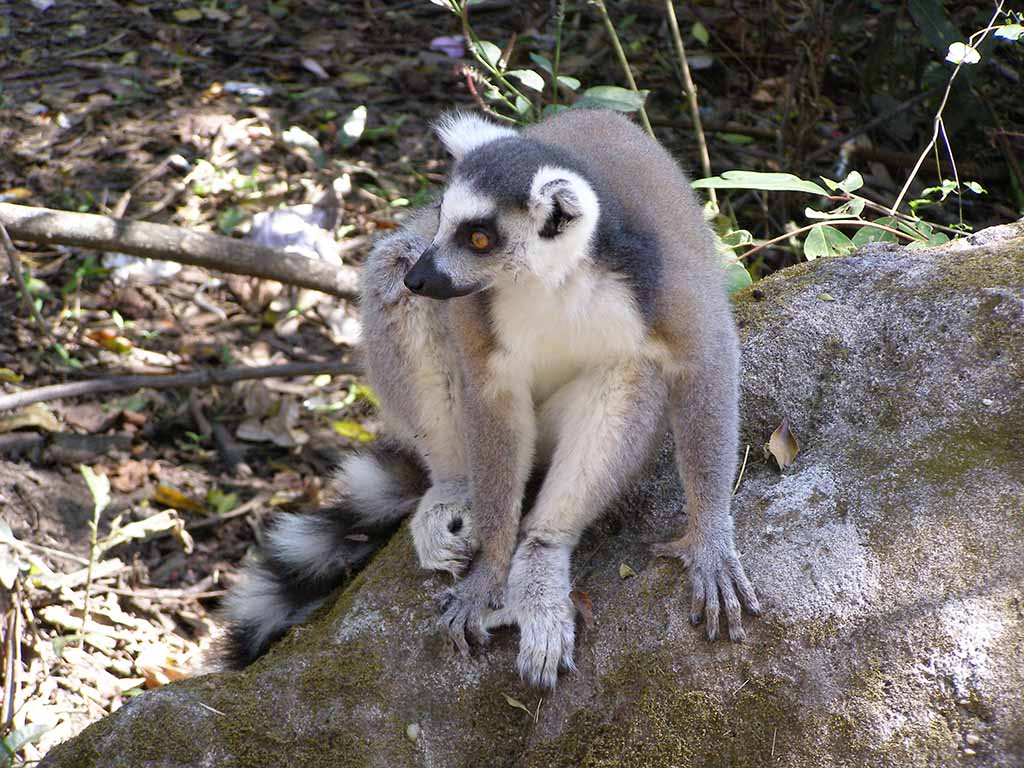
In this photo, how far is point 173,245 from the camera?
5762 millimetres

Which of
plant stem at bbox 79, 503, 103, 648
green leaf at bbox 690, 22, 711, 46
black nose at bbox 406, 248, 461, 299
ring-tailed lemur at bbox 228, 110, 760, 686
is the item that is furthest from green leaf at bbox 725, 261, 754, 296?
green leaf at bbox 690, 22, 711, 46

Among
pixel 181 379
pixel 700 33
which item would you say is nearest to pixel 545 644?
pixel 181 379

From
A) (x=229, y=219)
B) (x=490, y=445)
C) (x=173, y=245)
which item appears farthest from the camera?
(x=229, y=219)

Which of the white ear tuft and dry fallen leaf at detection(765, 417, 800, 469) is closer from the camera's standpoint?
dry fallen leaf at detection(765, 417, 800, 469)

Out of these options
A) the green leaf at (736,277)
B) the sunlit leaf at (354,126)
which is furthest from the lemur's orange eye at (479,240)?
the sunlit leaf at (354,126)

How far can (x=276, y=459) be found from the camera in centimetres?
604

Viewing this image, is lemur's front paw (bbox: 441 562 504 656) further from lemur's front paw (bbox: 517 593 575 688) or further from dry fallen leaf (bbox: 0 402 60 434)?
dry fallen leaf (bbox: 0 402 60 434)

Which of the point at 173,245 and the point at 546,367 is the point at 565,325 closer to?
the point at 546,367

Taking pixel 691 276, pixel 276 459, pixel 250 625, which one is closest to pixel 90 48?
pixel 276 459

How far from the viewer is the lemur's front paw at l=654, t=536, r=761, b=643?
2.91m

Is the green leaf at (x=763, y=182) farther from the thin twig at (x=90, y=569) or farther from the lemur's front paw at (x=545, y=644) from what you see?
the thin twig at (x=90, y=569)

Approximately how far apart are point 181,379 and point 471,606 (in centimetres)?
310

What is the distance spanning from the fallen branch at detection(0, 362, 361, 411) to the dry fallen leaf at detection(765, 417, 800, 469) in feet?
8.54

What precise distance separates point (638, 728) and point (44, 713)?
2.61m
